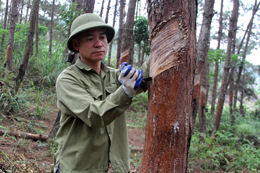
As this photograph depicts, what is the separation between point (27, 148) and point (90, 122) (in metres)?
3.09

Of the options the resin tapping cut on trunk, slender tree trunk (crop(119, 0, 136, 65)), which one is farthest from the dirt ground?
slender tree trunk (crop(119, 0, 136, 65))

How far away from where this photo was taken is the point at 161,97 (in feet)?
4.37

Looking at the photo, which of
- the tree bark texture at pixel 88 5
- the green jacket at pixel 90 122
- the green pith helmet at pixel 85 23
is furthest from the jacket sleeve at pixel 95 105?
the tree bark texture at pixel 88 5

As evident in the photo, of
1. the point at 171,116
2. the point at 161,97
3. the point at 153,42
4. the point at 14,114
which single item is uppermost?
the point at 153,42

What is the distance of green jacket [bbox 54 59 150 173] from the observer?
1.35 metres

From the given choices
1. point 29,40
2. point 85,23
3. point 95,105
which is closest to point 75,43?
point 85,23

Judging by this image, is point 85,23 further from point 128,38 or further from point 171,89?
point 128,38

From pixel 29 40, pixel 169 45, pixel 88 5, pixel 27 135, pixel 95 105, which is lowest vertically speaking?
pixel 27 135

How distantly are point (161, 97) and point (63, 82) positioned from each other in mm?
748

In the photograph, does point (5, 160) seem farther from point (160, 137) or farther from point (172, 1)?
point (172, 1)

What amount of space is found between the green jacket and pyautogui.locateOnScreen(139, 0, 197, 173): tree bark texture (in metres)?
0.23

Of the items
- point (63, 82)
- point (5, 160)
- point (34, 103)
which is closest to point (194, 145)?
point (5, 160)

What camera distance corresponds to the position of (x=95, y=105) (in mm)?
1345

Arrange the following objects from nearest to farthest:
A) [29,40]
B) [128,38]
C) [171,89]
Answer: [171,89] → [29,40] → [128,38]
